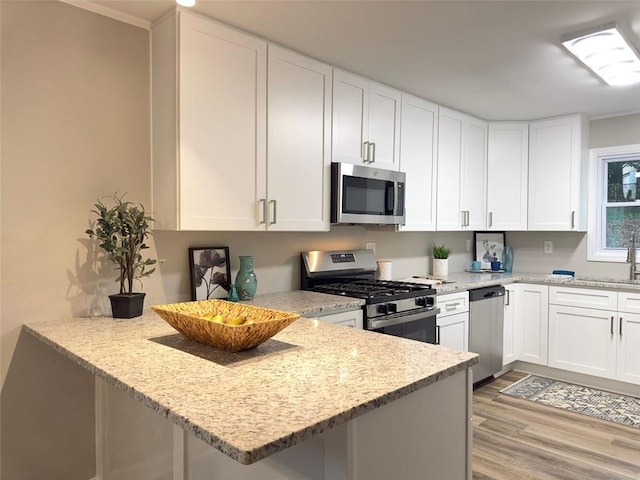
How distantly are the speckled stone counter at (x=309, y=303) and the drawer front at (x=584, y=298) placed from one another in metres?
2.22

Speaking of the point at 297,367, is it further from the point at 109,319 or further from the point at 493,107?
the point at 493,107

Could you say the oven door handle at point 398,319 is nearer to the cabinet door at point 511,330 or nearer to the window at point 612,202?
the cabinet door at point 511,330

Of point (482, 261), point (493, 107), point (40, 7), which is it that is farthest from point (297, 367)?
point (482, 261)

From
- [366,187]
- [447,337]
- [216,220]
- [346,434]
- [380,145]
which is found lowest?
[447,337]

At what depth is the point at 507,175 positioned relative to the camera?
4363 mm

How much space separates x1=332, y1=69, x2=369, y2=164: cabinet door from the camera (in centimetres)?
291

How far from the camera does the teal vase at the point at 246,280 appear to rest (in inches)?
102

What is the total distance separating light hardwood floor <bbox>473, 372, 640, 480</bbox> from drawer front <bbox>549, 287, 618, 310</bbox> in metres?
0.96

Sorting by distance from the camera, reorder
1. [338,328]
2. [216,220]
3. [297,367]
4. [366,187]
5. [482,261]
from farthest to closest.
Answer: [482,261], [366,187], [216,220], [338,328], [297,367]

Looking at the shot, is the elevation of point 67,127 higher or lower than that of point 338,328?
higher

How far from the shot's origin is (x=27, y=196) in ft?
6.61

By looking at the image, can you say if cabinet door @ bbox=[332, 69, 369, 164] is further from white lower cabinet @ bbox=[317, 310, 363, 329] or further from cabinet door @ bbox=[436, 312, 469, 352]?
cabinet door @ bbox=[436, 312, 469, 352]

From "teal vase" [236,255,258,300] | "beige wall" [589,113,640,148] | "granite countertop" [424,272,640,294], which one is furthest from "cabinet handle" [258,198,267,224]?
"beige wall" [589,113,640,148]

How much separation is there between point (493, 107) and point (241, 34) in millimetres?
2374
